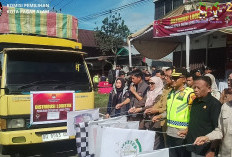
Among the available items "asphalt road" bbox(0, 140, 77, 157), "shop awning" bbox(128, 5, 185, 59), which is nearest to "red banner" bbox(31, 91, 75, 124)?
"asphalt road" bbox(0, 140, 77, 157)

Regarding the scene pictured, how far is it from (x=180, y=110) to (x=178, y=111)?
0.03 meters

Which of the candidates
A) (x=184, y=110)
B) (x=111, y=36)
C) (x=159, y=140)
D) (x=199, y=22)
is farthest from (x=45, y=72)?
(x=111, y=36)

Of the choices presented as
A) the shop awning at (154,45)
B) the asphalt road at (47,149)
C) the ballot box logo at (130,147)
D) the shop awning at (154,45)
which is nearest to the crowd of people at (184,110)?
the ballot box logo at (130,147)

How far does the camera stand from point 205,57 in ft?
40.9

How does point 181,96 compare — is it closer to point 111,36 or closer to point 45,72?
point 45,72

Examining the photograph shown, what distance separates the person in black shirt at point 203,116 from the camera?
2906 mm

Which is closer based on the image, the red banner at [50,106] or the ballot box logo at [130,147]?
the ballot box logo at [130,147]

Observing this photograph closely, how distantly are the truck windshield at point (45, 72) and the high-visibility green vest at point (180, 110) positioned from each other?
2294mm

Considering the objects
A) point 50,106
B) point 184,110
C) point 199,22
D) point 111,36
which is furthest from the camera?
point 111,36

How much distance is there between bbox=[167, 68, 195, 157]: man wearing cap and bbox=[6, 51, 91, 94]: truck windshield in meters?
2.27

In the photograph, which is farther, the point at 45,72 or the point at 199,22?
the point at 199,22

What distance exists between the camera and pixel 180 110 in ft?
11.6

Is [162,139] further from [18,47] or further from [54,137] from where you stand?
[18,47]

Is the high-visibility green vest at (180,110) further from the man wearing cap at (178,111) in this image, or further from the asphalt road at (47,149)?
the asphalt road at (47,149)
